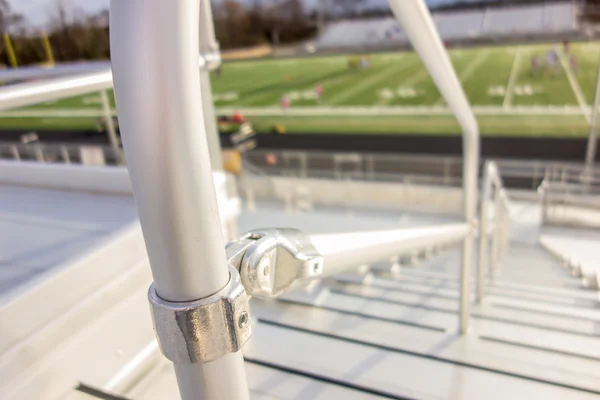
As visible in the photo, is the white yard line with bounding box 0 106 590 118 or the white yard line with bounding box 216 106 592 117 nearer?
the white yard line with bounding box 0 106 590 118

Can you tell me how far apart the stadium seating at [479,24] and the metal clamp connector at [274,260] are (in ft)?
46.0

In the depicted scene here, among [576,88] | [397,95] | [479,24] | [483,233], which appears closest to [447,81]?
[483,233]

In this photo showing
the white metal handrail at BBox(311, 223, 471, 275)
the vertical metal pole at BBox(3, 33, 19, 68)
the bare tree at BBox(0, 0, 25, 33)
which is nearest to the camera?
the white metal handrail at BBox(311, 223, 471, 275)

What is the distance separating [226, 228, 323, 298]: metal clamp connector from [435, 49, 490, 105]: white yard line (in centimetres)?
1247

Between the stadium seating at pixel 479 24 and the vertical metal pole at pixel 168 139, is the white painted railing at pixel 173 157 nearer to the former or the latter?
the vertical metal pole at pixel 168 139

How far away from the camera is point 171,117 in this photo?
20 cm

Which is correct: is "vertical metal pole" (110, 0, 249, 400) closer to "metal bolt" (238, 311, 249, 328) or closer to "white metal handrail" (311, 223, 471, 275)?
"metal bolt" (238, 311, 249, 328)

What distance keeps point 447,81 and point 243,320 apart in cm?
64

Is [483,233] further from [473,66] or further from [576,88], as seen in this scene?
[473,66]

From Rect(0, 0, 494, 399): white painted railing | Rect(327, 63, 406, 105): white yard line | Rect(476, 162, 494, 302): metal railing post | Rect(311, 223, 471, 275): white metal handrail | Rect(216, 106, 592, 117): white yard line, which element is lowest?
Rect(216, 106, 592, 117): white yard line

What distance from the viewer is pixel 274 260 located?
314 millimetres

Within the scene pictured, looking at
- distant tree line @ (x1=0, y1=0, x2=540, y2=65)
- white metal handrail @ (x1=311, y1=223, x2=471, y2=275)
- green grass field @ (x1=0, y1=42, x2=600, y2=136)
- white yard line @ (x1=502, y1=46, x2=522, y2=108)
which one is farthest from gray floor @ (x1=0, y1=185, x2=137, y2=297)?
white yard line @ (x1=502, y1=46, x2=522, y2=108)

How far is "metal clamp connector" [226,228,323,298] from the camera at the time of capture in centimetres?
29

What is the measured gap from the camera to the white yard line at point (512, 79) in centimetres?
1142
